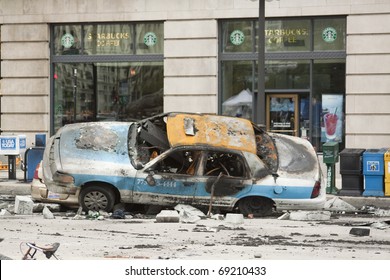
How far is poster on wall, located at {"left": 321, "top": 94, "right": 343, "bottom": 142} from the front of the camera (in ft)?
77.8

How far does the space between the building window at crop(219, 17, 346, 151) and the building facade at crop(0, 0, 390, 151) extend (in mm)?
28

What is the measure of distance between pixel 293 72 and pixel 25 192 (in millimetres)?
8528

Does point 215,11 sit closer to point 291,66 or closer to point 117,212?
point 291,66

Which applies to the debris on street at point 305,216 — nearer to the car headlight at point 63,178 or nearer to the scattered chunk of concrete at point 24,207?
the car headlight at point 63,178

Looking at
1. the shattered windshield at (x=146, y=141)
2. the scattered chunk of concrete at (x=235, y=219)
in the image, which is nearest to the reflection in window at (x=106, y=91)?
the shattered windshield at (x=146, y=141)

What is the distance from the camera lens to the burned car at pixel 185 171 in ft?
48.4

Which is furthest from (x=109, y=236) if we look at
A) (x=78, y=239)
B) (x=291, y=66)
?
(x=291, y=66)

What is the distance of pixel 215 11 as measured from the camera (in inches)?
953

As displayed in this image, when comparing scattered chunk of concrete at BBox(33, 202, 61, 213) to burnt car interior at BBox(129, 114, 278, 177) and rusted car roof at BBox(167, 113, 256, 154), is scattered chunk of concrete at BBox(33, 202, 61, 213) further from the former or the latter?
rusted car roof at BBox(167, 113, 256, 154)

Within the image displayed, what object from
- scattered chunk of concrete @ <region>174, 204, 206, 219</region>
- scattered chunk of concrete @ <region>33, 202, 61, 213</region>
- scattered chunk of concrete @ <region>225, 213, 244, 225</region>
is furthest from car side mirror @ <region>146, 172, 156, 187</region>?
scattered chunk of concrete @ <region>33, 202, 61, 213</region>

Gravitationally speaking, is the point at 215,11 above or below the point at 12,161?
above

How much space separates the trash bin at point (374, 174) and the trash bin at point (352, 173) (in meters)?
0.17

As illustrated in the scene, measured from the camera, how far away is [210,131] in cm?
1530
